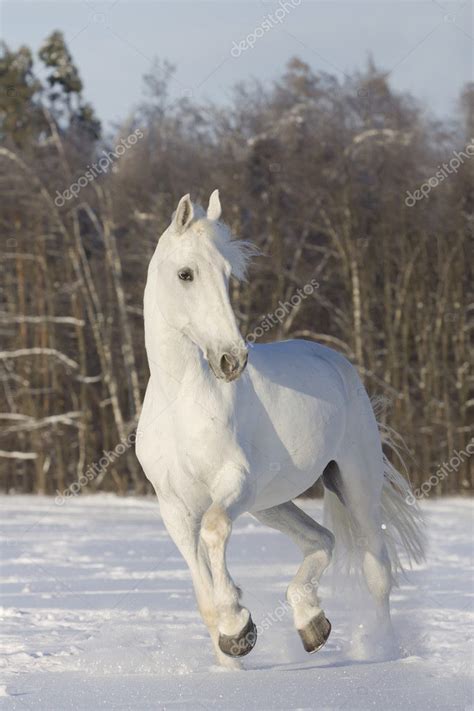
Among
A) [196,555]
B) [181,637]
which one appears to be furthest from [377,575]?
[196,555]

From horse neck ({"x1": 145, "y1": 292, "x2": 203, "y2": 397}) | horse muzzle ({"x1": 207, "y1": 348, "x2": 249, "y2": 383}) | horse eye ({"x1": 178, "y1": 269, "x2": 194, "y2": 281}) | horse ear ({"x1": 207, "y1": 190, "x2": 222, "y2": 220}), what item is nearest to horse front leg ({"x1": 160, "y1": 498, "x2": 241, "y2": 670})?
horse neck ({"x1": 145, "y1": 292, "x2": 203, "y2": 397})

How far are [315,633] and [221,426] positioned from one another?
3.46 feet

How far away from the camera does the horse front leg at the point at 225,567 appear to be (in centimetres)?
468

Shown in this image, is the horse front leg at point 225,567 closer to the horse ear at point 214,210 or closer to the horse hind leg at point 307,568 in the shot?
the horse hind leg at point 307,568

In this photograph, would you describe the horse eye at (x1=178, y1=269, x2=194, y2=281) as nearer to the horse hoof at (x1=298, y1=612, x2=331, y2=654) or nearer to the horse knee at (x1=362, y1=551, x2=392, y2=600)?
the horse hoof at (x1=298, y1=612, x2=331, y2=654)

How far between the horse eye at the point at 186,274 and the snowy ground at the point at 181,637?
1.78m

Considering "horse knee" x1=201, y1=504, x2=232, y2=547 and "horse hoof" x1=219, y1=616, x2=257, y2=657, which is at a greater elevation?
"horse knee" x1=201, y1=504, x2=232, y2=547

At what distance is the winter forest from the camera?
17.9 m

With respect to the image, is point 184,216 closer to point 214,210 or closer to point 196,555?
point 214,210

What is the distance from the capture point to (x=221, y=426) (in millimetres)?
5195

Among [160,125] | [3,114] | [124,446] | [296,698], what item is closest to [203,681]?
[296,698]

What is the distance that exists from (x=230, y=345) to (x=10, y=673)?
6.01 ft

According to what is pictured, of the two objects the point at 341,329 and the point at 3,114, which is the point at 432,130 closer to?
the point at 341,329

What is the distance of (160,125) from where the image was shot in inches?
772
